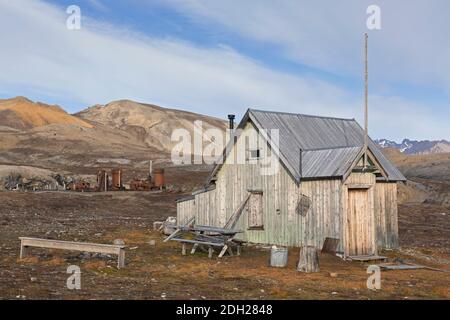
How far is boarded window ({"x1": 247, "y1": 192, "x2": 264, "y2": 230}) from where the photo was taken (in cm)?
2405

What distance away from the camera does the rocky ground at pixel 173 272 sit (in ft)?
42.9

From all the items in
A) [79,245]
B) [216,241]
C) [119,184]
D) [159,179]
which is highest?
[159,179]

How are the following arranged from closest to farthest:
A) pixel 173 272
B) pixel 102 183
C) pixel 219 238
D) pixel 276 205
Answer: pixel 173 272 → pixel 219 238 → pixel 276 205 → pixel 102 183

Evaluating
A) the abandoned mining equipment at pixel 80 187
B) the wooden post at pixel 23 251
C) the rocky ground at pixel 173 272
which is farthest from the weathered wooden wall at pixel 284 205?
the abandoned mining equipment at pixel 80 187

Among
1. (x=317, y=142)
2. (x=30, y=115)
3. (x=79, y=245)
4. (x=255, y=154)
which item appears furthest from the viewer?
(x=30, y=115)

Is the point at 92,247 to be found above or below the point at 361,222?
below

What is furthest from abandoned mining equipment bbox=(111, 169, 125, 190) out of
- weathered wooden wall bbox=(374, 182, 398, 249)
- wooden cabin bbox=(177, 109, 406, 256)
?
weathered wooden wall bbox=(374, 182, 398, 249)

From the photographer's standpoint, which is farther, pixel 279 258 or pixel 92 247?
pixel 279 258

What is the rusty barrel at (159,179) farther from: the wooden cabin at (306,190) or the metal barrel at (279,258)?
the metal barrel at (279,258)

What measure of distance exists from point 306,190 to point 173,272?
751cm

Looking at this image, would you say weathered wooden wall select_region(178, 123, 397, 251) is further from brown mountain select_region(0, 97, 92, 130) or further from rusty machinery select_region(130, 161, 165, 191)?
brown mountain select_region(0, 97, 92, 130)

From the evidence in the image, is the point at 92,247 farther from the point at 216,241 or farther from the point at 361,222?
the point at 361,222

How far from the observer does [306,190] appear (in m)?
21.9

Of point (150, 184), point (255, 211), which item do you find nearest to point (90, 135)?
point (150, 184)
